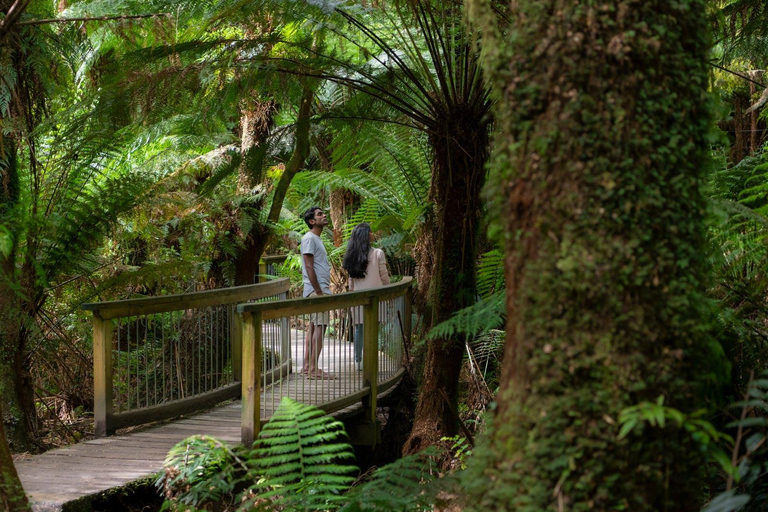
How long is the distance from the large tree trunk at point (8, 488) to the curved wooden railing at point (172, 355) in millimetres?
2149

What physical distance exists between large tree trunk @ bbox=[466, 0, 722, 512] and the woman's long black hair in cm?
581

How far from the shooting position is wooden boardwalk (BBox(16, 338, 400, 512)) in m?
4.19

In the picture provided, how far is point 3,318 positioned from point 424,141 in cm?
460

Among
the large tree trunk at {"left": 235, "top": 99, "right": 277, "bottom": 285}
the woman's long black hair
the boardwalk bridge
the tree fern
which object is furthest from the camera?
the large tree trunk at {"left": 235, "top": 99, "right": 277, "bottom": 285}

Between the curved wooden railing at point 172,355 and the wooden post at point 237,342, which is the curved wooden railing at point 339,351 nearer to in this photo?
the wooden post at point 237,342

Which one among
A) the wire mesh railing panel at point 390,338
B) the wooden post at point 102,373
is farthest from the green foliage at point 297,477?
the wire mesh railing panel at point 390,338

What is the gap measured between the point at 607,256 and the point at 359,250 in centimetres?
594

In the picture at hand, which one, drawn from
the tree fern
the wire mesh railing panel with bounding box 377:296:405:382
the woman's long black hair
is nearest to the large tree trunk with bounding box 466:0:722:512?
the tree fern

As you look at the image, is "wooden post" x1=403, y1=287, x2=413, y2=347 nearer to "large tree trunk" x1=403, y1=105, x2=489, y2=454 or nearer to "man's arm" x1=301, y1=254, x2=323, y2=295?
"man's arm" x1=301, y1=254, x2=323, y2=295

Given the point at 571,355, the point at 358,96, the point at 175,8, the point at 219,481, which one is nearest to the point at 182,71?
the point at 175,8

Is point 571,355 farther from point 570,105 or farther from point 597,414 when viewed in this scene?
point 570,105

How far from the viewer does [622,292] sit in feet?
5.21

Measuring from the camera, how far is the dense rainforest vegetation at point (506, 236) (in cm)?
159

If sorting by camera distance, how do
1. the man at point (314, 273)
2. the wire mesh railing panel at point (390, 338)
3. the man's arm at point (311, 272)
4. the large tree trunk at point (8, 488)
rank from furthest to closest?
1. the wire mesh railing panel at point (390, 338)
2. the man's arm at point (311, 272)
3. the man at point (314, 273)
4. the large tree trunk at point (8, 488)
